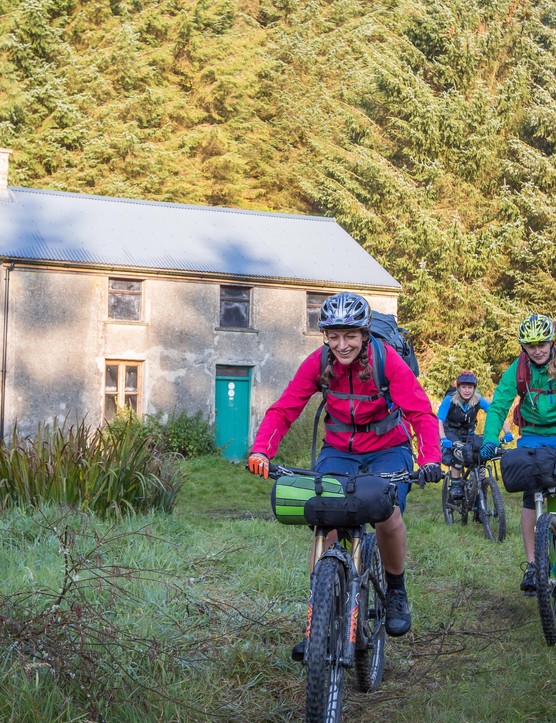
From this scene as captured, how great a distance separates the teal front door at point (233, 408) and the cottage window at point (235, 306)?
1.29 metres

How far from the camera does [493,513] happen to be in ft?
38.4

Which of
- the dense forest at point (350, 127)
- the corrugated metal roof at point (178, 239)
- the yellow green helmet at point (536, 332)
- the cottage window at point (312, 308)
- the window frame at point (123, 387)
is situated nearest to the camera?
the yellow green helmet at point (536, 332)

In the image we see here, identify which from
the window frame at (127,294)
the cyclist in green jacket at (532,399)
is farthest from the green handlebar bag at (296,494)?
the window frame at (127,294)

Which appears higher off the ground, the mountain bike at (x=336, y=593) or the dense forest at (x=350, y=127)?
the dense forest at (x=350, y=127)

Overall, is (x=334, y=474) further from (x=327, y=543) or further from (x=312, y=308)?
(x=312, y=308)

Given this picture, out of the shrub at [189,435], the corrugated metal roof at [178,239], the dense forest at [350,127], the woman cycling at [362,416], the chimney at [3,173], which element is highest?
the dense forest at [350,127]

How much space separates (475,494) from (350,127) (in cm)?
3112

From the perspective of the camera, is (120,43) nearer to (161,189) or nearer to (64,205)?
(161,189)

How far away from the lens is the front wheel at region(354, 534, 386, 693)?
16.2 ft

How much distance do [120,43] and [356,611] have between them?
129 ft

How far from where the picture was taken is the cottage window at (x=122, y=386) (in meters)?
27.1

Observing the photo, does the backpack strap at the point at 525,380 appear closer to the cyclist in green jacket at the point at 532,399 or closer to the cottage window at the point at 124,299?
the cyclist in green jacket at the point at 532,399

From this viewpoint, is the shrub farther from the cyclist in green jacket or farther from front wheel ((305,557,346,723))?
front wheel ((305,557,346,723))

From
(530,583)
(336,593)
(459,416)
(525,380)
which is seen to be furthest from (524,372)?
(459,416)
